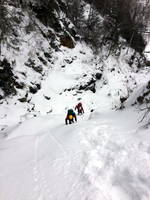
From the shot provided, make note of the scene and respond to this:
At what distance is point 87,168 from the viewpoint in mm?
3863

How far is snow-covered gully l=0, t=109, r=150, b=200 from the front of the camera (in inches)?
125

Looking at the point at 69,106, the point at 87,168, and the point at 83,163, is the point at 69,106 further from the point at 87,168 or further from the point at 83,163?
the point at 87,168

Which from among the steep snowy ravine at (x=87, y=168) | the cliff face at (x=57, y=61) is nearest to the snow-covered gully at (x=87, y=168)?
the steep snowy ravine at (x=87, y=168)

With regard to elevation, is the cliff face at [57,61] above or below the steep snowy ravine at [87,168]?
above

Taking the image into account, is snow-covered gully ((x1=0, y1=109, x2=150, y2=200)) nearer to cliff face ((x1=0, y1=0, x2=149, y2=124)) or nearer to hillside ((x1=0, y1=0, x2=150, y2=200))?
hillside ((x1=0, y1=0, x2=150, y2=200))

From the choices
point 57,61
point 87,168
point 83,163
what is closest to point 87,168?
point 87,168

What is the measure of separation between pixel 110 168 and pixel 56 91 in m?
12.8

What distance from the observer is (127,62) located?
25109mm

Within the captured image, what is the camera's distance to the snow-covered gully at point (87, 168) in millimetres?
3182

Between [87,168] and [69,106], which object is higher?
[69,106]

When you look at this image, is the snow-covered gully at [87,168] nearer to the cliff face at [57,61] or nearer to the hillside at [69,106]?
the hillside at [69,106]

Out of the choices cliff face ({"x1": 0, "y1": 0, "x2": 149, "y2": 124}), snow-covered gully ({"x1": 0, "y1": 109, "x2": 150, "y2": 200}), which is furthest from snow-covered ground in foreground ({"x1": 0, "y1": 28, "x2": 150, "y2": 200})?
cliff face ({"x1": 0, "y1": 0, "x2": 149, "y2": 124})

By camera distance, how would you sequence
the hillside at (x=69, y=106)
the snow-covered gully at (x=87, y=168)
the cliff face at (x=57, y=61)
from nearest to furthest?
the snow-covered gully at (x=87, y=168), the hillside at (x=69, y=106), the cliff face at (x=57, y=61)

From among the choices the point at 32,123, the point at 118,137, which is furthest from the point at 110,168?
the point at 32,123
